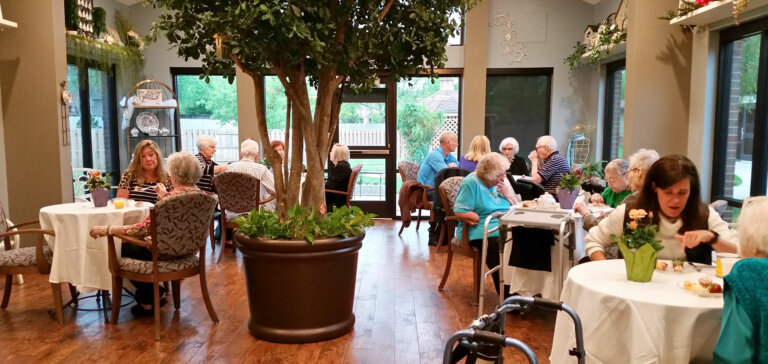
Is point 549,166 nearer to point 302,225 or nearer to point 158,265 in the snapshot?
point 302,225

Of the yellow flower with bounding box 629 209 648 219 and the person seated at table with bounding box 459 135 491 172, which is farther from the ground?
the person seated at table with bounding box 459 135 491 172

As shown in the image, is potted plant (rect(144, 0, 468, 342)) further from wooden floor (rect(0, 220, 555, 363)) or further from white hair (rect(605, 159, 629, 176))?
white hair (rect(605, 159, 629, 176))

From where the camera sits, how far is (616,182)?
15.0ft

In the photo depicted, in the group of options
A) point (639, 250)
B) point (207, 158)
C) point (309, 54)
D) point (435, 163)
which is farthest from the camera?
point (435, 163)

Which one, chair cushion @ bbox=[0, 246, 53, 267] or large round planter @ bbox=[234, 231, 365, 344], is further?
chair cushion @ bbox=[0, 246, 53, 267]

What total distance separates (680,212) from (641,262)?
54 centimetres

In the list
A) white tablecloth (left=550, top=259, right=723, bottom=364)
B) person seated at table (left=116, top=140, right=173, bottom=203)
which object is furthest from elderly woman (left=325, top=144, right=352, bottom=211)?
white tablecloth (left=550, top=259, right=723, bottom=364)

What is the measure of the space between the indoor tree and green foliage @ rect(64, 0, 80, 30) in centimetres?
363

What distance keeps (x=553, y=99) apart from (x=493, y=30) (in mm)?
1321

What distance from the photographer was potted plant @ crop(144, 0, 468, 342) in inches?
131

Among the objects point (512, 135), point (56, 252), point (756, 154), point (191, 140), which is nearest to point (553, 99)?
point (512, 135)

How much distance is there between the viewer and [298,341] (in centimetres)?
386

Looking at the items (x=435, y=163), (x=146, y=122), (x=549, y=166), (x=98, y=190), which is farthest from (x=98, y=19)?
(x=549, y=166)

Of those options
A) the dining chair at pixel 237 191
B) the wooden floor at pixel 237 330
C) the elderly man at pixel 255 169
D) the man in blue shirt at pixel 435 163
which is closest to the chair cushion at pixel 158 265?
the wooden floor at pixel 237 330
